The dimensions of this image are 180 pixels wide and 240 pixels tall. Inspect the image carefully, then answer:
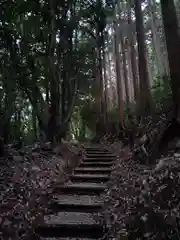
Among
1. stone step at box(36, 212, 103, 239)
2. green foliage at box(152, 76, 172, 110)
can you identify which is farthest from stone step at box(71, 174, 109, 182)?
green foliage at box(152, 76, 172, 110)

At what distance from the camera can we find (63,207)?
5.65 meters

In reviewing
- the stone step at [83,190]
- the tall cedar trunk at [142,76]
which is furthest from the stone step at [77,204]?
the tall cedar trunk at [142,76]

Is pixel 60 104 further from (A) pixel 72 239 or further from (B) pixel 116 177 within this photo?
(A) pixel 72 239

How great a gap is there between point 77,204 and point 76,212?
23 cm

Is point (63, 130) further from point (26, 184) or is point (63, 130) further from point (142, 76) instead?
point (26, 184)

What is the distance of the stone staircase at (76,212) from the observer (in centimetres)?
459

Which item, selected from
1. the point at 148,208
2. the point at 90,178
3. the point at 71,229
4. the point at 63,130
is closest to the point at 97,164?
the point at 90,178

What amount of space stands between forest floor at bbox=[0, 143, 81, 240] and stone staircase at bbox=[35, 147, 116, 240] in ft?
0.70

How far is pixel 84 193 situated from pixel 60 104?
538 cm

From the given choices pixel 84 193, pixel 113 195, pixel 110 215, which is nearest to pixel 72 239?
pixel 110 215

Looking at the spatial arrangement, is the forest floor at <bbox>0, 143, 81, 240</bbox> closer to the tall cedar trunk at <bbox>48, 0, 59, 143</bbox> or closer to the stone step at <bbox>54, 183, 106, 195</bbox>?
the stone step at <bbox>54, 183, 106, 195</bbox>

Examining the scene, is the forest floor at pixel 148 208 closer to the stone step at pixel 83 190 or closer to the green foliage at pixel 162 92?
the stone step at pixel 83 190

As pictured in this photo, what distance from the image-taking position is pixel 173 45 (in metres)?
7.01

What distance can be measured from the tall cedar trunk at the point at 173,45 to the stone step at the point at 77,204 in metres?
2.65
